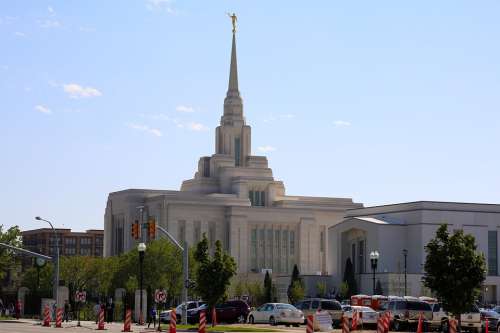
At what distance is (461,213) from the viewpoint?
424 ft

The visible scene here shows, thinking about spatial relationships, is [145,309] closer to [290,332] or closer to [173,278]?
[290,332]

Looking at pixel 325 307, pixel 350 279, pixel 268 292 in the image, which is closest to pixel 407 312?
pixel 325 307

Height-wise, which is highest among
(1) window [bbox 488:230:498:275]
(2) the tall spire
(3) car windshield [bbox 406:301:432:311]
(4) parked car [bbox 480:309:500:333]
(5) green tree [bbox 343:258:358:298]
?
(2) the tall spire

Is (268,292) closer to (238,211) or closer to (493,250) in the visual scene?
(493,250)

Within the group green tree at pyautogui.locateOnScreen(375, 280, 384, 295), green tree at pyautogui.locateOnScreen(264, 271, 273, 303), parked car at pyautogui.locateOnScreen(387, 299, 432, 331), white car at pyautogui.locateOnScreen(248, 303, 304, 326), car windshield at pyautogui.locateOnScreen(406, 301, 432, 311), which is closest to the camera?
parked car at pyautogui.locateOnScreen(387, 299, 432, 331)

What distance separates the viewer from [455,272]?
176ft

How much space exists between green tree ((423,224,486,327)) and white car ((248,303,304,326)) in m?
14.0

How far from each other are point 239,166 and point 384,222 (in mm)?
52878

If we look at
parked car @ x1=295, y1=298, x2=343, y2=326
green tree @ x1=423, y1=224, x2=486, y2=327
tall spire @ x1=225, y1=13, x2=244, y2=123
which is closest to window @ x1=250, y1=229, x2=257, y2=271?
tall spire @ x1=225, y1=13, x2=244, y2=123

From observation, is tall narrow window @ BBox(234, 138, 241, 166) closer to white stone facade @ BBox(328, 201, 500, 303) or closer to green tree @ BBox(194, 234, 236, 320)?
white stone facade @ BBox(328, 201, 500, 303)

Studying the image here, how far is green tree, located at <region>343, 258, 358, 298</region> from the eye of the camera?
125144 millimetres

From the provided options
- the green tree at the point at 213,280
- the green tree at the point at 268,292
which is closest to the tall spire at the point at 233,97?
the green tree at the point at 268,292

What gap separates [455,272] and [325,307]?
17.4 m

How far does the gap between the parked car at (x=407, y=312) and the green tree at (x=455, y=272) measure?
9.15m
